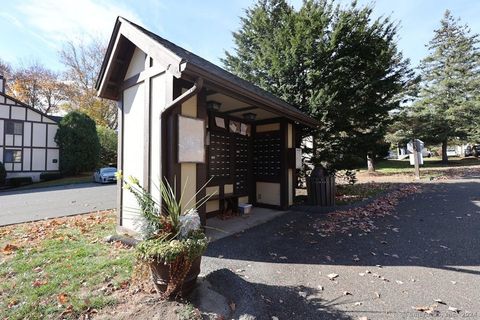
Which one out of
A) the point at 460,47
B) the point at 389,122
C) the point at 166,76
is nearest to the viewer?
the point at 166,76

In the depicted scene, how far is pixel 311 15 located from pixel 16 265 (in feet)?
36.0

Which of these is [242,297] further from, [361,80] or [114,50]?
[361,80]

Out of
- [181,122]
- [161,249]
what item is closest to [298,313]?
[161,249]

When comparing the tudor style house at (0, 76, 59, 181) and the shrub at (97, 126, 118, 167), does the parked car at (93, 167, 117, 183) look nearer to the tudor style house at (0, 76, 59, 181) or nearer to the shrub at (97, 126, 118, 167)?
the tudor style house at (0, 76, 59, 181)

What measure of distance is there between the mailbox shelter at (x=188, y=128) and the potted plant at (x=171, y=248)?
1473 mm

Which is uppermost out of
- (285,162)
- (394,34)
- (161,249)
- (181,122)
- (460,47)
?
(460,47)

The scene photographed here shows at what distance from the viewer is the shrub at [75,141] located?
20578 mm

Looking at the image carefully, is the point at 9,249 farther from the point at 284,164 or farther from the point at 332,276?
the point at 284,164

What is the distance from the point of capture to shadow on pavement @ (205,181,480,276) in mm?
3955

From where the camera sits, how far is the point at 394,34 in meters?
10.7

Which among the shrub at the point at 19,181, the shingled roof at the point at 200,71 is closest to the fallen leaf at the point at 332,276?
the shingled roof at the point at 200,71

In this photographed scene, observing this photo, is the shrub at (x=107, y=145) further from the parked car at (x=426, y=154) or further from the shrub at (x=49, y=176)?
the parked car at (x=426, y=154)

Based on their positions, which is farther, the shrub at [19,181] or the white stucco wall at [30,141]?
the white stucco wall at [30,141]

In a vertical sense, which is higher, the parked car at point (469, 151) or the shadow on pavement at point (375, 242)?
the parked car at point (469, 151)
